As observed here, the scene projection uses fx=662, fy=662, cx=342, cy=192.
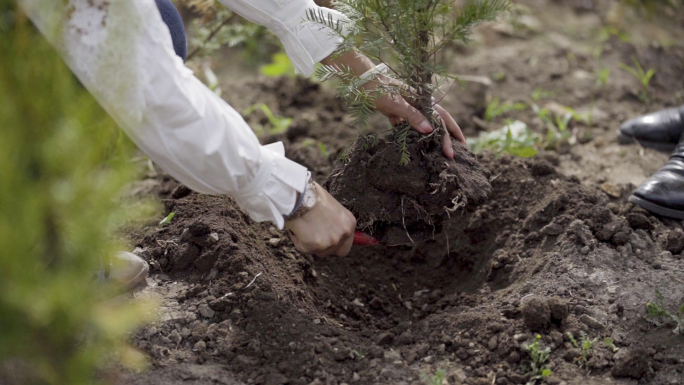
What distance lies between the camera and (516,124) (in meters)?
3.88

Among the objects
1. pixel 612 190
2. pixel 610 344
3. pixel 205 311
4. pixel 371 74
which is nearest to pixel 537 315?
pixel 610 344

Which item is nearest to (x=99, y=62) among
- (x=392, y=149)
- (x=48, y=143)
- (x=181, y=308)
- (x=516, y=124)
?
(x=48, y=143)

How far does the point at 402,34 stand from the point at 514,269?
104 cm

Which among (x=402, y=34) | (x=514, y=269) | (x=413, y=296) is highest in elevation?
(x=402, y=34)

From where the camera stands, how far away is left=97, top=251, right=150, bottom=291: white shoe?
7.33 ft

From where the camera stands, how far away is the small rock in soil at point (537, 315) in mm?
2193

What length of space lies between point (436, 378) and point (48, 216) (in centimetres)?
119

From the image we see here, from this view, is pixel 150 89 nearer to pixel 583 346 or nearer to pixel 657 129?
pixel 583 346

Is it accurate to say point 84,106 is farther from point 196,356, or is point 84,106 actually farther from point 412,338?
point 412,338

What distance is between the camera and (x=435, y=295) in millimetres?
2736

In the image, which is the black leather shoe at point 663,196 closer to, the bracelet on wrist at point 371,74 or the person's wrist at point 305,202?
the bracelet on wrist at point 371,74

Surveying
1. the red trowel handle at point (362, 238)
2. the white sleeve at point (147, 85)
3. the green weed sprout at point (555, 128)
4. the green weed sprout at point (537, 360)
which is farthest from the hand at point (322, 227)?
the green weed sprout at point (555, 128)

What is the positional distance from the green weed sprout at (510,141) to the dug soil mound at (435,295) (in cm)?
40

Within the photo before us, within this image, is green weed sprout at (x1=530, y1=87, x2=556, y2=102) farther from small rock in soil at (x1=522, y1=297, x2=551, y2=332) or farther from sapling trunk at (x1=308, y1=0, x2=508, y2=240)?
small rock in soil at (x1=522, y1=297, x2=551, y2=332)
